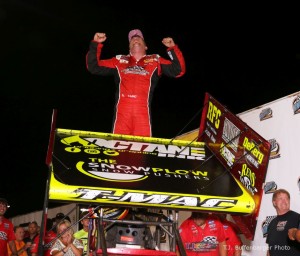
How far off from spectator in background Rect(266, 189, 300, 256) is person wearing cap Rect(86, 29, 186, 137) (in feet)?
4.82

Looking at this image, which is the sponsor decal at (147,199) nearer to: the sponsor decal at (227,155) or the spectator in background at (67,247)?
the sponsor decal at (227,155)

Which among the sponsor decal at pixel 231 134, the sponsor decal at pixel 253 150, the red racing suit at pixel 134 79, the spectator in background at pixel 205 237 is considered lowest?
the spectator in background at pixel 205 237

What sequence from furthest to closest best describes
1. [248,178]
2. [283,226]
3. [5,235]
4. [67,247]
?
[5,235] < [67,247] < [283,226] < [248,178]

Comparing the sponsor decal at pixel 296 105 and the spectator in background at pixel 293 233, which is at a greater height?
the sponsor decal at pixel 296 105

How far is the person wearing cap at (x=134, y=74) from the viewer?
511cm

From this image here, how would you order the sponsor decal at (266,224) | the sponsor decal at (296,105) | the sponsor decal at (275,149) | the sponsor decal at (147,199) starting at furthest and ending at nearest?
the sponsor decal at (266,224)
the sponsor decal at (275,149)
the sponsor decal at (296,105)
the sponsor decal at (147,199)

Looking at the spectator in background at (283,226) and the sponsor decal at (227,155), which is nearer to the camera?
the sponsor decal at (227,155)

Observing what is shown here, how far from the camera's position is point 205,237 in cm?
528

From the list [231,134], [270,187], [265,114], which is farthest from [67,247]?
[265,114]

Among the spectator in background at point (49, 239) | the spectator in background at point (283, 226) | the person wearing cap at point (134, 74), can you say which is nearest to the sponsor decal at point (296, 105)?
the spectator in background at point (283, 226)

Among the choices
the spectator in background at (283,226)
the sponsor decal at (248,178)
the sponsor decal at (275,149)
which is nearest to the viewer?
the sponsor decal at (248,178)

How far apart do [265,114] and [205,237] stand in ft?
4.78

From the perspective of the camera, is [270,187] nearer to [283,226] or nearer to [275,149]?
[275,149]

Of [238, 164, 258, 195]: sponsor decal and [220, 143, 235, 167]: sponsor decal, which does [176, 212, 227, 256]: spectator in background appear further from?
[238, 164, 258, 195]: sponsor decal
